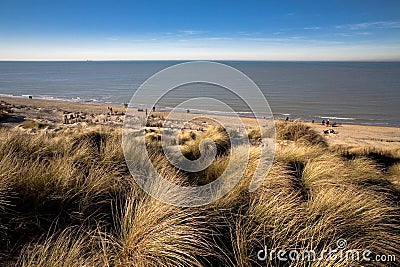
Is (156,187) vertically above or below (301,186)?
above

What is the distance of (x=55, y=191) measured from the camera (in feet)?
12.9

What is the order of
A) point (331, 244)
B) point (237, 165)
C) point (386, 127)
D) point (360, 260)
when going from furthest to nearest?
point (386, 127), point (237, 165), point (331, 244), point (360, 260)

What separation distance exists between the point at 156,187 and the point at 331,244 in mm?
2491

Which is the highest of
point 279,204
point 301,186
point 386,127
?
point 279,204

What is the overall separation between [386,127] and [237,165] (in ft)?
96.6

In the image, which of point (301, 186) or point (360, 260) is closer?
point (360, 260)

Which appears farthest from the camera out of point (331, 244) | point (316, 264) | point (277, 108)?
point (277, 108)

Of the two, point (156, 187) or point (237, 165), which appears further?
point (237, 165)

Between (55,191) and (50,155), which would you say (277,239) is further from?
(50,155)

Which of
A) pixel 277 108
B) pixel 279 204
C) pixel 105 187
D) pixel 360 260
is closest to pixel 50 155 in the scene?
pixel 105 187

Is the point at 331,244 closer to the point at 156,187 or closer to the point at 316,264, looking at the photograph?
the point at 316,264

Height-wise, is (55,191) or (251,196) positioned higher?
(55,191)

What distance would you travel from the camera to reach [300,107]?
41.7 metres

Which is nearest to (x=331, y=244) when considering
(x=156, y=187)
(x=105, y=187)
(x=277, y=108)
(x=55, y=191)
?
(x=156, y=187)
